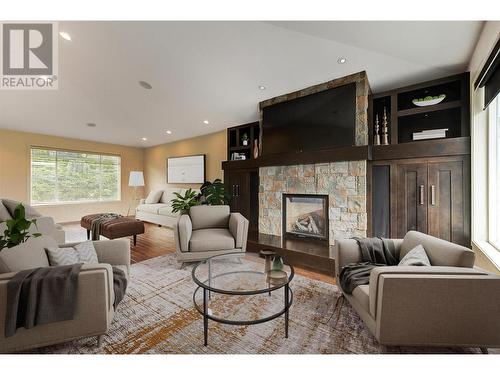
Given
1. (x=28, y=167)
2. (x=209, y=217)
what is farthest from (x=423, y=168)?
(x=28, y=167)

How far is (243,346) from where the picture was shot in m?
1.48

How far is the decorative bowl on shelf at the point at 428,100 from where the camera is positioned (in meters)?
2.66

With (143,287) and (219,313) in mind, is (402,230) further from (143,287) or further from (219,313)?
(143,287)

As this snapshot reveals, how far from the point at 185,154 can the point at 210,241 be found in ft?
13.5

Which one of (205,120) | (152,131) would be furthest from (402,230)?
(152,131)

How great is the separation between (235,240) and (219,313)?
1.14 metres

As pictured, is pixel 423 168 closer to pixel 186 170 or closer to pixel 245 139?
pixel 245 139

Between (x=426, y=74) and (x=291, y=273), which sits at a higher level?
(x=426, y=74)

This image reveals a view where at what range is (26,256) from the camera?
4.88 feet

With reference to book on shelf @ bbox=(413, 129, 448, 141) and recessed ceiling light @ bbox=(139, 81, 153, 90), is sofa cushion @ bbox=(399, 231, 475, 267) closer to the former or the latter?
book on shelf @ bbox=(413, 129, 448, 141)

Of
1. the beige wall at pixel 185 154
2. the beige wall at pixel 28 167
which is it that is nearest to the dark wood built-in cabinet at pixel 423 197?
the beige wall at pixel 185 154

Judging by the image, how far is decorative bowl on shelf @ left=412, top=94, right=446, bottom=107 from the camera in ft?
8.71

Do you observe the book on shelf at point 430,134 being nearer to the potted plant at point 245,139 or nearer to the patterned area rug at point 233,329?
the patterned area rug at point 233,329

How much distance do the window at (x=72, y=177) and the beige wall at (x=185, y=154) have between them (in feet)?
3.08
